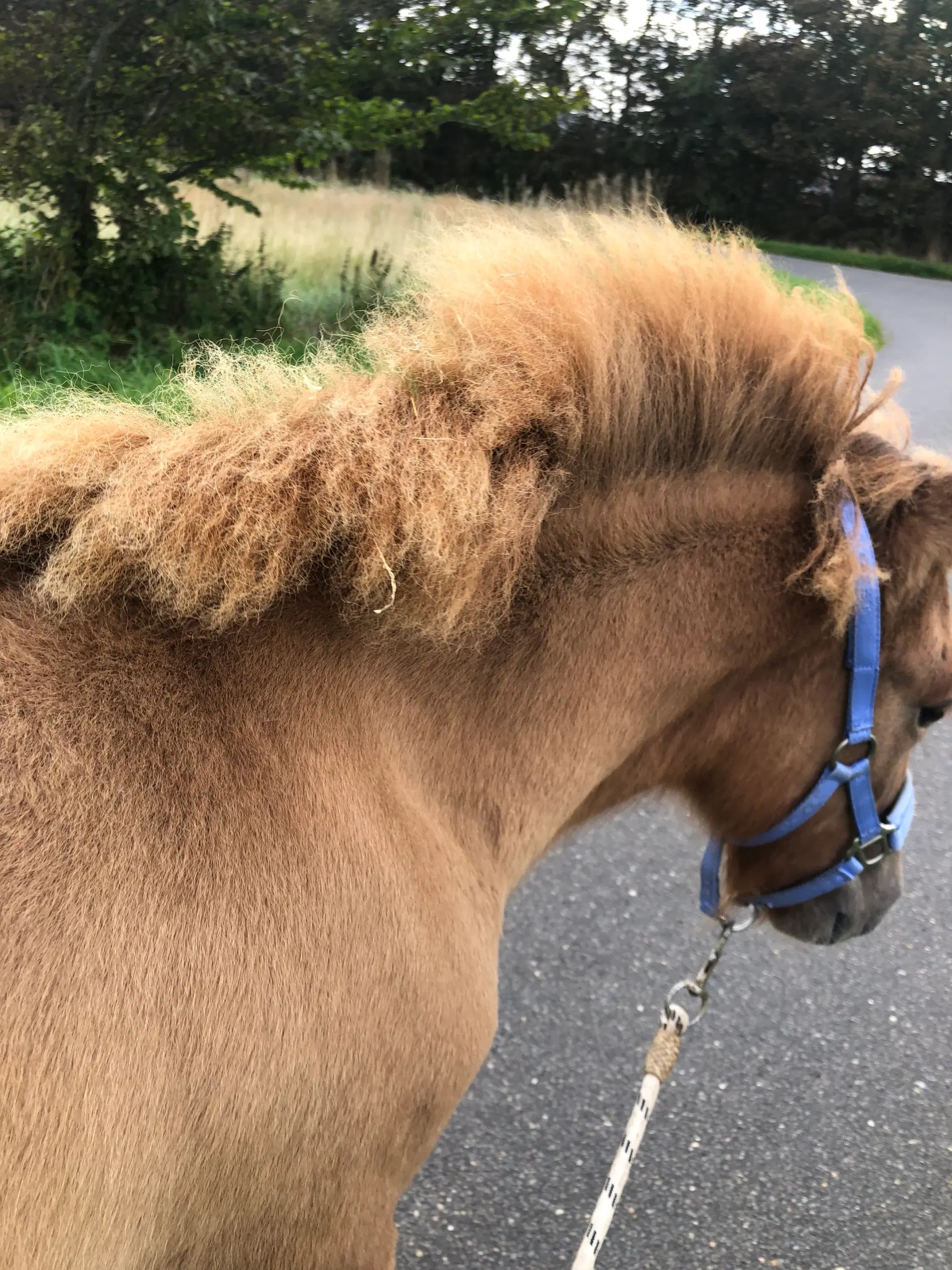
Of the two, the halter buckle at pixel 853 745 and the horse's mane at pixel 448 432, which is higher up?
the horse's mane at pixel 448 432

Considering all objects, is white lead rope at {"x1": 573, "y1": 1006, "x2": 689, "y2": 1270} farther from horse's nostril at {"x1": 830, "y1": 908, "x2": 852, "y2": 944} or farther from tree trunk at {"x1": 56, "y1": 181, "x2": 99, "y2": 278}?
tree trunk at {"x1": 56, "y1": 181, "x2": 99, "y2": 278}

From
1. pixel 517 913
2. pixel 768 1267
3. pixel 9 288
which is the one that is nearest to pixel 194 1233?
pixel 768 1267

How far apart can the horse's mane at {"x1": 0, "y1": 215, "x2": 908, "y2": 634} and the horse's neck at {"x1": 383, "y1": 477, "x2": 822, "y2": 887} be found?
0.11 meters

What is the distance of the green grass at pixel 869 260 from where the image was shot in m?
19.7

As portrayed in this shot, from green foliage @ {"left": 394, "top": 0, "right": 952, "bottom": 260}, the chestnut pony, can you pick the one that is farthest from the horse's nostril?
green foliage @ {"left": 394, "top": 0, "right": 952, "bottom": 260}

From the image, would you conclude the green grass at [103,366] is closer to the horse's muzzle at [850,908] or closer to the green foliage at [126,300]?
the green foliage at [126,300]

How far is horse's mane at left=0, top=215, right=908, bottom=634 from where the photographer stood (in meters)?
1.08

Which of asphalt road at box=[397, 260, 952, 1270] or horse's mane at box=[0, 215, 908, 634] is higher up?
horse's mane at box=[0, 215, 908, 634]

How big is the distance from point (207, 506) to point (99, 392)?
477mm

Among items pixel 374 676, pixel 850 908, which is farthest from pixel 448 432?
pixel 850 908

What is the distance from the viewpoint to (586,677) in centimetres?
132

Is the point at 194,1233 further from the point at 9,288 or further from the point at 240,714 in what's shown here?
the point at 9,288

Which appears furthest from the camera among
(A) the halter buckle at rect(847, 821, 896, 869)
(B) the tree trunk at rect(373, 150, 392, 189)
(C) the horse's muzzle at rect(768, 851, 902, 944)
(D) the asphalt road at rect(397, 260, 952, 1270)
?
(B) the tree trunk at rect(373, 150, 392, 189)

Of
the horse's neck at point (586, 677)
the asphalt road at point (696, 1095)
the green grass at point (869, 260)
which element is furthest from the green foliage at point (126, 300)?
the green grass at point (869, 260)
